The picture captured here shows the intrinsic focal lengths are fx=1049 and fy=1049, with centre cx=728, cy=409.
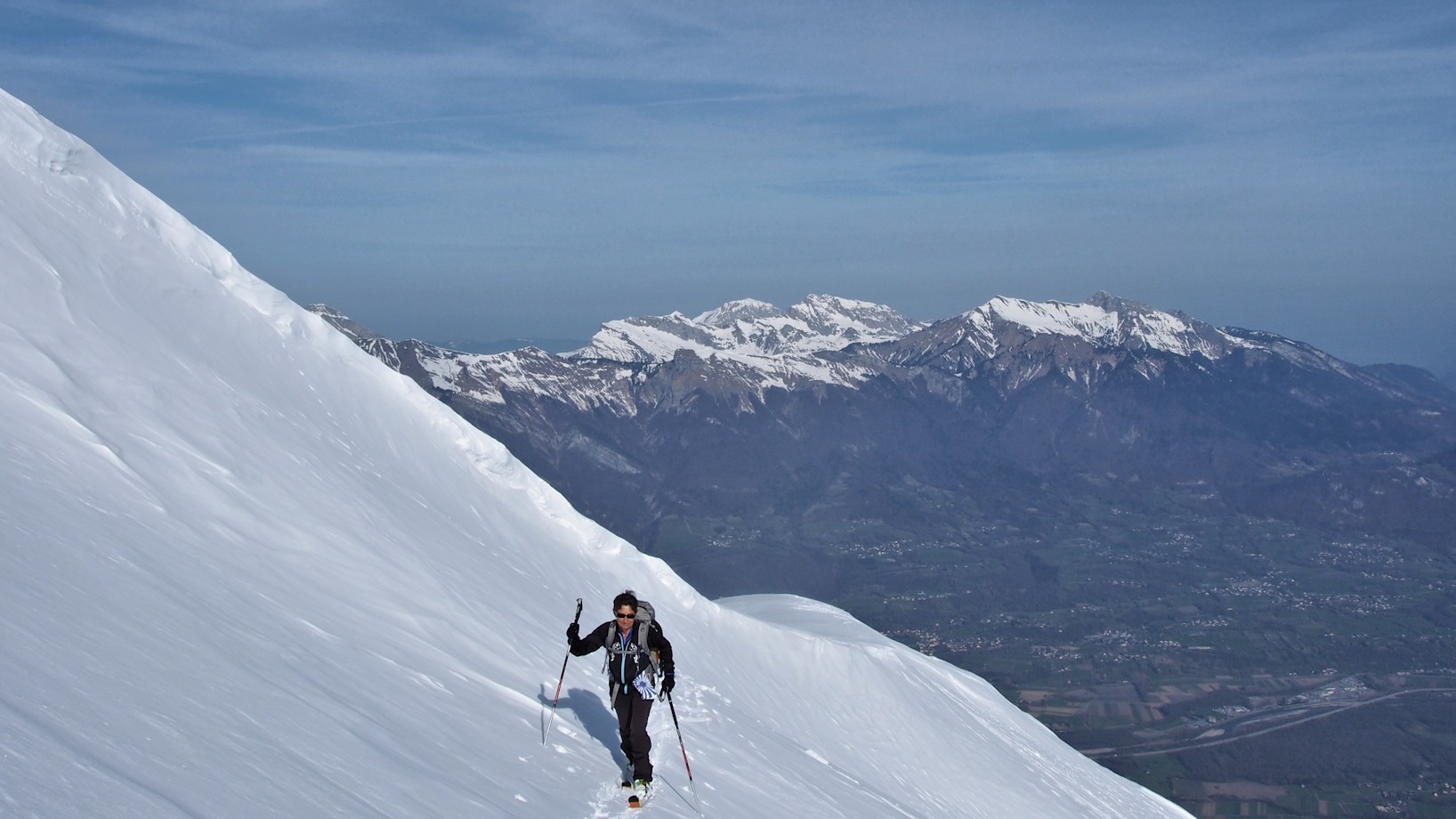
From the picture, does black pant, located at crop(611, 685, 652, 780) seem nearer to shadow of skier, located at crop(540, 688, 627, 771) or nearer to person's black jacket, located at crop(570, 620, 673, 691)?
person's black jacket, located at crop(570, 620, 673, 691)

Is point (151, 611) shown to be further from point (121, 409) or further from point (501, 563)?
point (501, 563)

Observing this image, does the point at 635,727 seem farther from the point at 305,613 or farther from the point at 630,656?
the point at 305,613

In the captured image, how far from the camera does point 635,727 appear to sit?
1400 cm

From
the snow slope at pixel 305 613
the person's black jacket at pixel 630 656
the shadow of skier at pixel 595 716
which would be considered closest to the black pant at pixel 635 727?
the person's black jacket at pixel 630 656

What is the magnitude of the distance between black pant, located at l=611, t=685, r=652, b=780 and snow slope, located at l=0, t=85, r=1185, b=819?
0.56 m

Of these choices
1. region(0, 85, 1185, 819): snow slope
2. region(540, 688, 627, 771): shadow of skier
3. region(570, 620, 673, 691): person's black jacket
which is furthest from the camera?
region(540, 688, 627, 771): shadow of skier

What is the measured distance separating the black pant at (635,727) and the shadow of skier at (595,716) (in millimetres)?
775

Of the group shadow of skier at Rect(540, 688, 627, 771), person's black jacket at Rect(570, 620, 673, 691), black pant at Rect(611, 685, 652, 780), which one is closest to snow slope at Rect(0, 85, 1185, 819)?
shadow of skier at Rect(540, 688, 627, 771)

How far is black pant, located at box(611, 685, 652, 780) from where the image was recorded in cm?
1390

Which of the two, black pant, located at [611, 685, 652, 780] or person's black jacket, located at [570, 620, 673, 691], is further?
black pant, located at [611, 685, 652, 780]

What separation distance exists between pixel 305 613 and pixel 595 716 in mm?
4900

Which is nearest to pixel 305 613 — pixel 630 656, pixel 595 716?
pixel 595 716

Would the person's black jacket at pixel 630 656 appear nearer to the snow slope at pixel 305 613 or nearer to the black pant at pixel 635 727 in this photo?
the black pant at pixel 635 727

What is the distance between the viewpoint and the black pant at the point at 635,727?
45.6 feet
